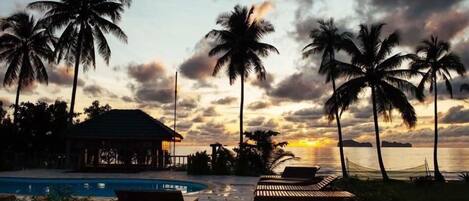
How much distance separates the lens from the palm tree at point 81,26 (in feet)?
89.2

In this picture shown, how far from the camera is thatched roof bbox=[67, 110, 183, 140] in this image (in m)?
25.1

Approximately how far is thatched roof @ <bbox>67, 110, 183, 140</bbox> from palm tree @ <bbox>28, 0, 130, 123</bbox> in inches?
76.1

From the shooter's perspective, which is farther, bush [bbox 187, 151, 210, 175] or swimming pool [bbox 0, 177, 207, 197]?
bush [bbox 187, 151, 210, 175]

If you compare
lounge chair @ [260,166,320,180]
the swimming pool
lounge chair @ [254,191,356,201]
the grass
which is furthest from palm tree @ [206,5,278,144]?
lounge chair @ [254,191,356,201]

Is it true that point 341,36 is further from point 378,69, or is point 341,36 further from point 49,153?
point 49,153

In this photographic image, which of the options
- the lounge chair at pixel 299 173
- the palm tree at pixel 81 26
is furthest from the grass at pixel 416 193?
the palm tree at pixel 81 26

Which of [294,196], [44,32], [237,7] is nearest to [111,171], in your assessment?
[44,32]

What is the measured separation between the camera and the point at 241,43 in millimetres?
28438

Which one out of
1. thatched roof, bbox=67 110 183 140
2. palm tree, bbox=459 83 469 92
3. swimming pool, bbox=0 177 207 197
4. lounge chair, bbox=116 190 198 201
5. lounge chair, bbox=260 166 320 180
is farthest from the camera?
palm tree, bbox=459 83 469 92

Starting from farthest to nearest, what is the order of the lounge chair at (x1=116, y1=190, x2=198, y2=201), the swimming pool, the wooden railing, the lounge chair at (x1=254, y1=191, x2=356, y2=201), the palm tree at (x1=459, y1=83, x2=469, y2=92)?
the palm tree at (x1=459, y1=83, x2=469, y2=92)
the wooden railing
the swimming pool
the lounge chair at (x1=254, y1=191, x2=356, y2=201)
the lounge chair at (x1=116, y1=190, x2=198, y2=201)

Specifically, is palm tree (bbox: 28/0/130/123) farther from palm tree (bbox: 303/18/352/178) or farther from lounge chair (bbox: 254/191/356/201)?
lounge chair (bbox: 254/191/356/201)

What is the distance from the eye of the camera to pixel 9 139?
27953 mm

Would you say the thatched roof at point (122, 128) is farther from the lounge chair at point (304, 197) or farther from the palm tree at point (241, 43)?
the lounge chair at point (304, 197)

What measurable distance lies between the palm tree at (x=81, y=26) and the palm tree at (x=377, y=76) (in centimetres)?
1268
